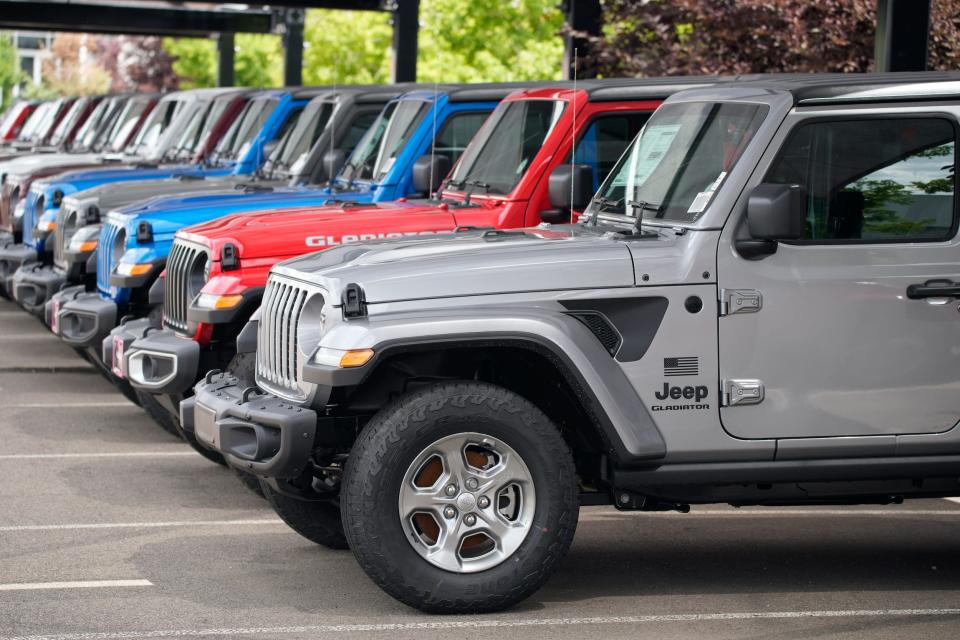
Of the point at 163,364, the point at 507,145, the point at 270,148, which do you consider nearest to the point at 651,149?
the point at 507,145

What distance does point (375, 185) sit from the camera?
1124 cm

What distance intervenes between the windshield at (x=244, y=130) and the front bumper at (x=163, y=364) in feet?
19.3

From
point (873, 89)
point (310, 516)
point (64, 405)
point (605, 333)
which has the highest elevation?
point (873, 89)

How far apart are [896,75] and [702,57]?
836cm

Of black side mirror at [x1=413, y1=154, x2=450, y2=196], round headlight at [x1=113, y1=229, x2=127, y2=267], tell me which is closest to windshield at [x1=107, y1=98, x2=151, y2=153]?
round headlight at [x1=113, y1=229, x2=127, y2=267]

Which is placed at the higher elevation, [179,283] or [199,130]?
[199,130]

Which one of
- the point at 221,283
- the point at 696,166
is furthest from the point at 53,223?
the point at 696,166

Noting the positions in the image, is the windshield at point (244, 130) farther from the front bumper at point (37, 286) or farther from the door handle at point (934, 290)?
the door handle at point (934, 290)

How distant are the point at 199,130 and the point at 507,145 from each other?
789 centimetres

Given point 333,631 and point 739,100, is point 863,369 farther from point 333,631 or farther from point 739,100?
point 333,631

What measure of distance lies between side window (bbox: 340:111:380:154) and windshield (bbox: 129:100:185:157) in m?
6.73

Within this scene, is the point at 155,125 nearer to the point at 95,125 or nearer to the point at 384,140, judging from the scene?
the point at 95,125

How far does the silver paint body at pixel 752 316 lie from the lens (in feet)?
20.7

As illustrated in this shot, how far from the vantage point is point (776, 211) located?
6.24 metres
